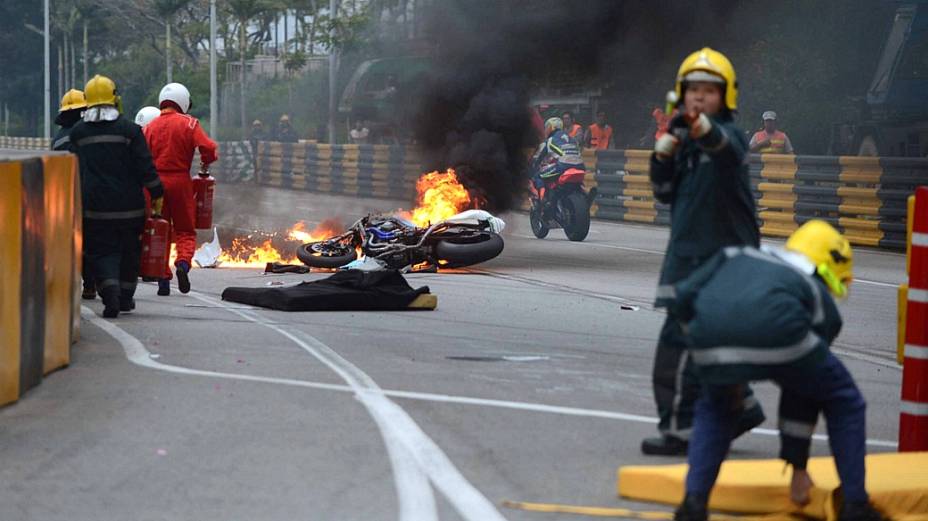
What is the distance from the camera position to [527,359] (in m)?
9.92

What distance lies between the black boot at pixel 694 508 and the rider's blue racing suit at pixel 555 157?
1524 cm

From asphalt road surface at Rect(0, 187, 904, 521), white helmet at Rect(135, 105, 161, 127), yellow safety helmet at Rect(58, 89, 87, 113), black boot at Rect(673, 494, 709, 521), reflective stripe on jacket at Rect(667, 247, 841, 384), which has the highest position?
yellow safety helmet at Rect(58, 89, 87, 113)

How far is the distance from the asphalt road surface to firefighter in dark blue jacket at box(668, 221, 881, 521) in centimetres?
53

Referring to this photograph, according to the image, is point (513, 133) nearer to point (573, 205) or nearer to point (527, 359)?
point (573, 205)

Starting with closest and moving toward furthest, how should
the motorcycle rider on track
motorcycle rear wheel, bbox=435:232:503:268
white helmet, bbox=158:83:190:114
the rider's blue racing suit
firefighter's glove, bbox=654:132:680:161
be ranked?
firefighter's glove, bbox=654:132:680:161, the motorcycle rider on track, white helmet, bbox=158:83:190:114, motorcycle rear wheel, bbox=435:232:503:268, the rider's blue racing suit

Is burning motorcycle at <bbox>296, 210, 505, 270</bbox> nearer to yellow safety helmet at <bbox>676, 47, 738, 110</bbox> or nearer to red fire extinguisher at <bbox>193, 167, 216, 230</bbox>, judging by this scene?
red fire extinguisher at <bbox>193, 167, 216, 230</bbox>

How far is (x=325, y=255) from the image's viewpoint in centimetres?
1625

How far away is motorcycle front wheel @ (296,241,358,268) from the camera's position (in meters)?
16.1

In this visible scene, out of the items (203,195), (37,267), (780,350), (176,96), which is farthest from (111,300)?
(780,350)

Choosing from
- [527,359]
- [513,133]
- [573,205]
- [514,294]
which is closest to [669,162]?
[527,359]

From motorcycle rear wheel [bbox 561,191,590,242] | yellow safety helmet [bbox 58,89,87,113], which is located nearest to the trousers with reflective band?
yellow safety helmet [bbox 58,89,87,113]

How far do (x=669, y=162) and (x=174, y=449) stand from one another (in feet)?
7.90

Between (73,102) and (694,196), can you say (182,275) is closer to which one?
(73,102)

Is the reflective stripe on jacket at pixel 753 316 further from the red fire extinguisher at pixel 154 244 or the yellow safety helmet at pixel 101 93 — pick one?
the red fire extinguisher at pixel 154 244
